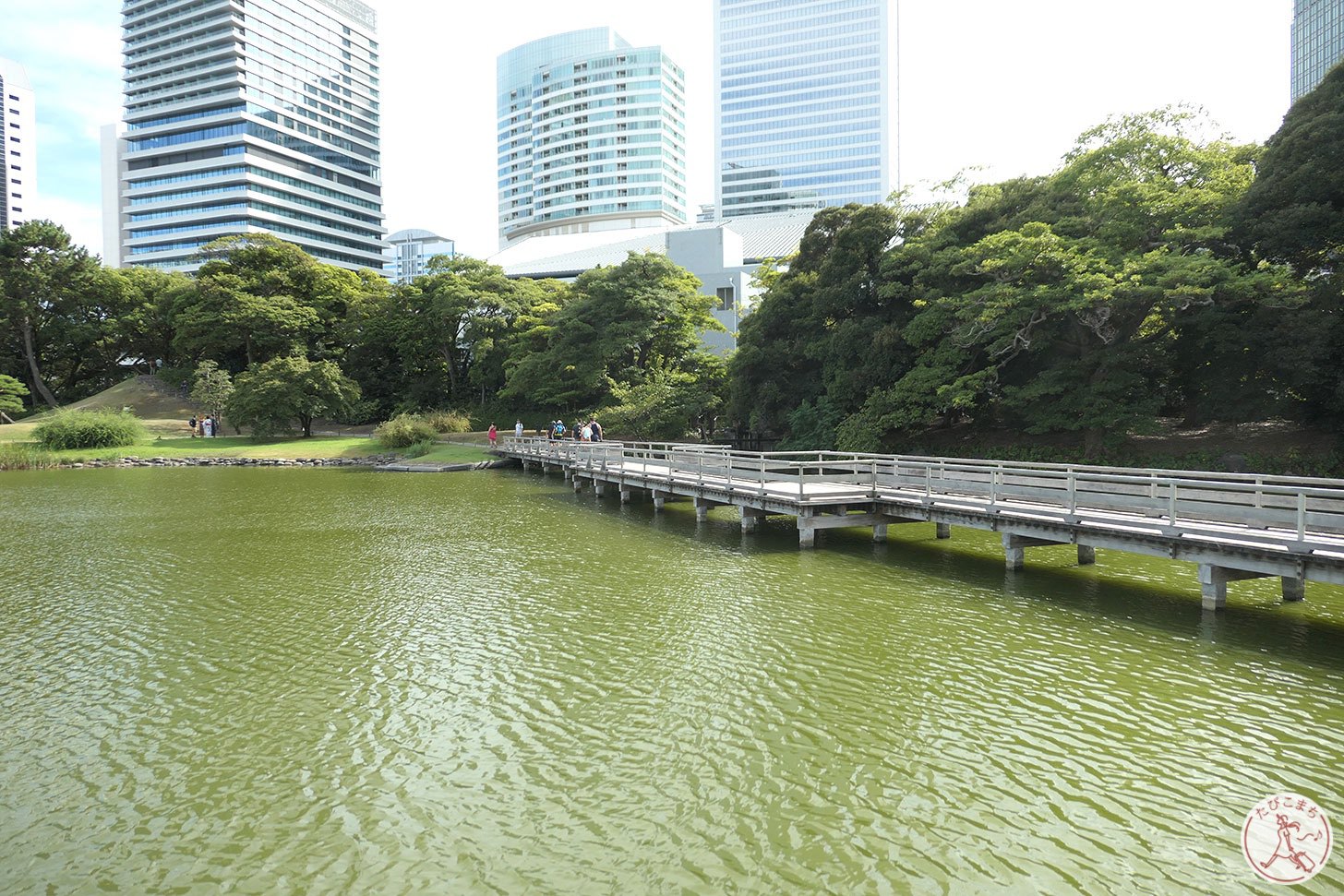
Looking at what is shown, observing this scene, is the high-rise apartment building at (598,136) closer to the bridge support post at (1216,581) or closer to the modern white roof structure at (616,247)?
the modern white roof structure at (616,247)

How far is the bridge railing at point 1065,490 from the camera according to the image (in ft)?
33.9

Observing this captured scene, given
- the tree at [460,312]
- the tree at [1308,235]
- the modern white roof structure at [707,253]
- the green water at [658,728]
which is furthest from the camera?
the modern white roof structure at [707,253]

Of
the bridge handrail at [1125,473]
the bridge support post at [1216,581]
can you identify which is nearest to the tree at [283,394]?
the bridge handrail at [1125,473]

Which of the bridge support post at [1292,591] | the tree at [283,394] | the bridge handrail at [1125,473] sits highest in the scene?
the tree at [283,394]

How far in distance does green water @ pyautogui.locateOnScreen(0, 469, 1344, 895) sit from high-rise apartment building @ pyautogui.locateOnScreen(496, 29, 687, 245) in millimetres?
129447

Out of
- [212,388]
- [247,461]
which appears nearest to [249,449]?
[247,461]

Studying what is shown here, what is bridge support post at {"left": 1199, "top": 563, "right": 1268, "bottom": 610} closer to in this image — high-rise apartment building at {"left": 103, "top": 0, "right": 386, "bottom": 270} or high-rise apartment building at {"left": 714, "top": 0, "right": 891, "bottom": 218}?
high-rise apartment building at {"left": 103, "top": 0, "right": 386, "bottom": 270}

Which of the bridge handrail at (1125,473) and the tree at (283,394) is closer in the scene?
the bridge handrail at (1125,473)

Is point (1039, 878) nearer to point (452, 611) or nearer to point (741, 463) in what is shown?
point (452, 611)

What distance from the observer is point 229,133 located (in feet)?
375

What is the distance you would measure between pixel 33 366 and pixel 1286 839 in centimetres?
7826

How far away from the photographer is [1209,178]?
23094mm

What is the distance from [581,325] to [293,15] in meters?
112

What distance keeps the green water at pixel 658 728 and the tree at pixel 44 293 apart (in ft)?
197
